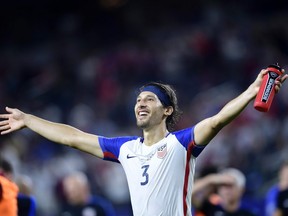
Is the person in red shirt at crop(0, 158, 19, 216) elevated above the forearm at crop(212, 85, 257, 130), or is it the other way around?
the person in red shirt at crop(0, 158, 19, 216)

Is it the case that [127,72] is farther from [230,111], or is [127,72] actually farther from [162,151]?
[230,111]

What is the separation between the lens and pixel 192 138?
6.04m

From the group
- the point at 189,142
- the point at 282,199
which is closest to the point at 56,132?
the point at 189,142

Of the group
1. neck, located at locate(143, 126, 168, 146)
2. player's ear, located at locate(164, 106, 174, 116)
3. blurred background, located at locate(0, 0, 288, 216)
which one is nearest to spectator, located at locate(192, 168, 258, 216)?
player's ear, located at locate(164, 106, 174, 116)

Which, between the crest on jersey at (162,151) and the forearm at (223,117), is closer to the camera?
the forearm at (223,117)

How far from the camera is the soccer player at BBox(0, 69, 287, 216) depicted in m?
6.02

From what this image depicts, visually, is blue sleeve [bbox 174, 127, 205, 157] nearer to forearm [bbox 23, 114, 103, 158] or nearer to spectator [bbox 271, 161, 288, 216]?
forearm [bbox 23, 114, 103, 158]

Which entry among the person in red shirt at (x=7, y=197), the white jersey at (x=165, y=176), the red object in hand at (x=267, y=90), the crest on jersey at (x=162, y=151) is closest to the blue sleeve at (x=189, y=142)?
the white jersey at (x=165, y=176)

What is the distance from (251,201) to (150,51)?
21.0 feet

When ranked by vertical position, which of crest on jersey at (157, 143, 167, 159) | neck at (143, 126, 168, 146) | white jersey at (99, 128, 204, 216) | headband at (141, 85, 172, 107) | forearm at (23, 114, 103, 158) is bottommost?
white jersey at (99, 128, 204, 216)

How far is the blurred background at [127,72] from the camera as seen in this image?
13664 mm

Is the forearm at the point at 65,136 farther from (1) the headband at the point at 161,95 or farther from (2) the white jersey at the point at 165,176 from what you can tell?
(1) the headband at the point at 161,95

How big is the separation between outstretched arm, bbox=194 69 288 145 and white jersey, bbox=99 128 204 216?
0.14 meters

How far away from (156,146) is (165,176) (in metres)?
0.27
